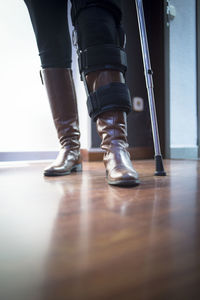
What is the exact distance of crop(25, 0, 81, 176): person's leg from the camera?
0.99m

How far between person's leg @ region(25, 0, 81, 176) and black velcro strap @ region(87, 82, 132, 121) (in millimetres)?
316

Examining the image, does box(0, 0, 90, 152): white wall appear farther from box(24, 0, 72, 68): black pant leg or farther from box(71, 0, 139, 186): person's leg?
box(71, 0, 139, 186): person's leg

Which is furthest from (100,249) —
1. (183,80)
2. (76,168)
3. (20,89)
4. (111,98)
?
(183,80)

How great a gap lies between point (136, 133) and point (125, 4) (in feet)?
3.36

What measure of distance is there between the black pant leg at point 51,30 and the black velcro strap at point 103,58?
272 mm

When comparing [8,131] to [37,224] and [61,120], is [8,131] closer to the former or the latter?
[61,120]

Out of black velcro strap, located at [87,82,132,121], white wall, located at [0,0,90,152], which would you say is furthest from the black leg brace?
white wall, located at [0,0,90,152]

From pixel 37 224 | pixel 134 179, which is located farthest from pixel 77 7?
pixel 37 224

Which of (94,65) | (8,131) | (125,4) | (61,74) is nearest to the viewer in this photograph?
(94,65)

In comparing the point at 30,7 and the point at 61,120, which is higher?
the point at 30,7

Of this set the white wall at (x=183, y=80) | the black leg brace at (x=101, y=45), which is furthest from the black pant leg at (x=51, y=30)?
the white wall at (x=183, y=80)

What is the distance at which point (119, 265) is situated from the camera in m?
0.25

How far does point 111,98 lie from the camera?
0.79 m

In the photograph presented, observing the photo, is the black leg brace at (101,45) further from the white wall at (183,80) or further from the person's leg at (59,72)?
the white wall at (183,80)
